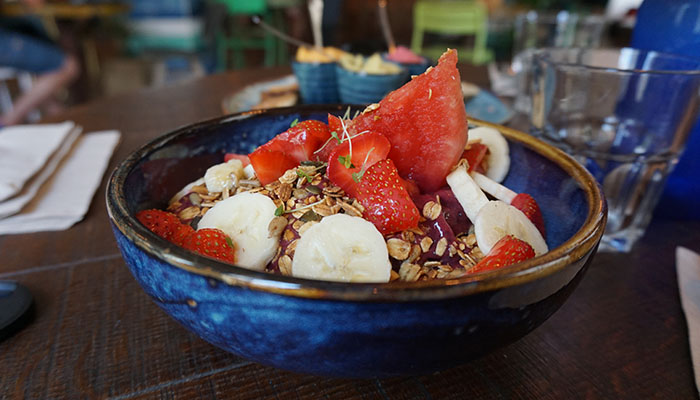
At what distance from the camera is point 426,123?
0.54 m

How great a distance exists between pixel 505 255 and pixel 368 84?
28.2 inches

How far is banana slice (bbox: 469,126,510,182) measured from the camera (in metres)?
0.64

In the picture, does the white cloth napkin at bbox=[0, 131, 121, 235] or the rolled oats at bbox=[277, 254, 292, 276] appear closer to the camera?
the rolled oats at bbox=[277, 254, 292, 276]

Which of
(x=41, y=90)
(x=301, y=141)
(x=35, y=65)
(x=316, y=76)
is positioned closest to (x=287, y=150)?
(x=301, y=141)

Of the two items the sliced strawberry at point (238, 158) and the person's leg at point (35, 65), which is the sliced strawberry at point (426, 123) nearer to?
the sliced strawberry at point (238, 158)

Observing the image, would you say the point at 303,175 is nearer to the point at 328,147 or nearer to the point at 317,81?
the point at 328,147

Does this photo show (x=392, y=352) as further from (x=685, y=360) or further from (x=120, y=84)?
(x=120, y=84)

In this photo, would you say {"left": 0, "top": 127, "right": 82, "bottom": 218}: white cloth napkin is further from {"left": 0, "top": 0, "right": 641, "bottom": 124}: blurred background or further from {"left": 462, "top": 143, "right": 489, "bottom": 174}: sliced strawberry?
{"left": 0, "top": 0, "right": 641, "bottom": 124}: blurred background

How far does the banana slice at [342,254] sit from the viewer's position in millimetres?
436

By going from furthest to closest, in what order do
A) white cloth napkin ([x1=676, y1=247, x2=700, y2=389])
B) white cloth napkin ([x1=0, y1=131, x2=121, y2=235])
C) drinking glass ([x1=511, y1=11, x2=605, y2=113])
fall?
drinking glass ([x1=511, y1=11, x2=605, y2=113]), white cloth napkin ([x1=0, y1=131, x2=121, y2=235]), white cloth napkin ([x1=676, y1=247, x2=700, y2=389])

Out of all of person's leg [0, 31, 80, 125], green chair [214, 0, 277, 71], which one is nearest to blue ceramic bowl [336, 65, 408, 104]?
person's leg [0, 31, 80, 125]

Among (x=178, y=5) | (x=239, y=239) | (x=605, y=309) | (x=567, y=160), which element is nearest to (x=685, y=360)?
(x=605, y=309)

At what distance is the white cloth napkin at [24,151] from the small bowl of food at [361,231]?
1.27 feet

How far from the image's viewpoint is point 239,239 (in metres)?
0.49
